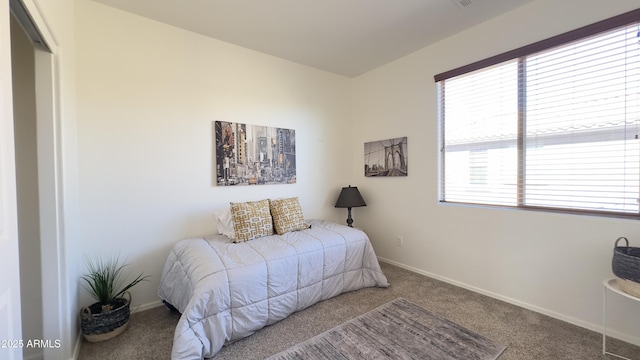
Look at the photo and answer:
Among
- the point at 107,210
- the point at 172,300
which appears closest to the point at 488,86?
the point at 172,300

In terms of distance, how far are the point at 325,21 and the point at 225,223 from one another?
2.25 meters

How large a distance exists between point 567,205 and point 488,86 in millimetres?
1299

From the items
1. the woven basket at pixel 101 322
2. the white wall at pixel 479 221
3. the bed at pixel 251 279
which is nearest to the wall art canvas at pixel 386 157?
the white wall at pixel 479 221

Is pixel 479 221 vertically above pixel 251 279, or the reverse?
pixel 479 221

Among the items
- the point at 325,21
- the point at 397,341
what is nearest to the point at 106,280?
the point at 397,341

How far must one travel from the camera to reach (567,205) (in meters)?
2.13

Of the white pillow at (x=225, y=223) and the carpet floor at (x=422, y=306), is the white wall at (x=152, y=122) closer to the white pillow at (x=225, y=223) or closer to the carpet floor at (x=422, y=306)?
the white pillow at (x=225, y=223)

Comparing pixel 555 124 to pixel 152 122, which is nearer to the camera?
pixel 555 124

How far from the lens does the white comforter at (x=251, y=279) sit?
1.72 meters

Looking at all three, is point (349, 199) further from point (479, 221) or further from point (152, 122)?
point (152, 122)

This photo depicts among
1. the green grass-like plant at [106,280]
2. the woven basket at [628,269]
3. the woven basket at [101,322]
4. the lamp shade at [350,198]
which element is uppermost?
the lamp shade at [350,198]

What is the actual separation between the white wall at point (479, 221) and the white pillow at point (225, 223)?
2.02 m

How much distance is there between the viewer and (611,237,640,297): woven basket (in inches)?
61.7

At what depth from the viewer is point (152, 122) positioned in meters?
2.45
